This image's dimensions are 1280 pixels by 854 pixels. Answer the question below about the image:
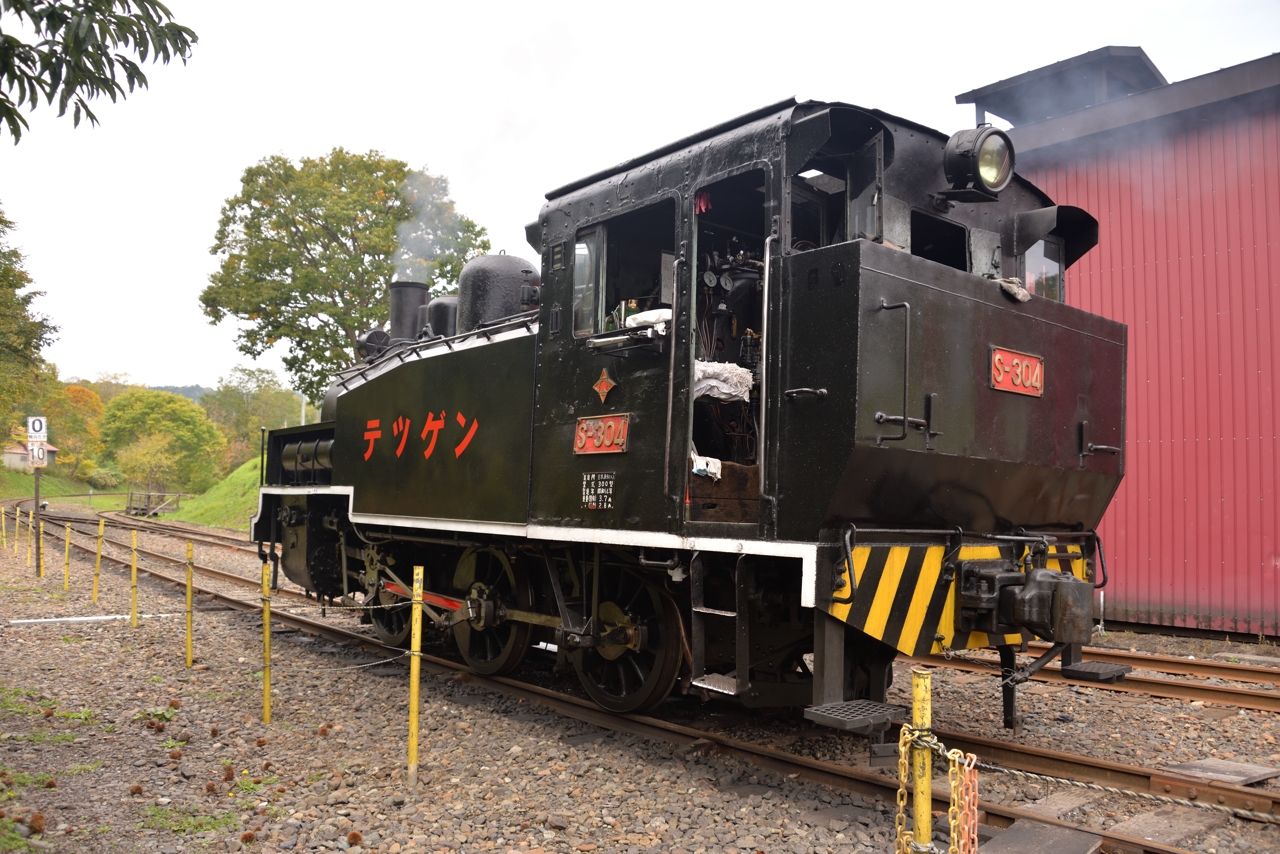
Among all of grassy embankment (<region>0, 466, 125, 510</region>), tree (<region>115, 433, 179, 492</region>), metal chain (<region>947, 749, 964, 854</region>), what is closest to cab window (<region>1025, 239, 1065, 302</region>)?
metal chain (<region>947, 749, 964, 854</region>)

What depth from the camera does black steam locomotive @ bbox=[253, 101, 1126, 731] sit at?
425 centimetres

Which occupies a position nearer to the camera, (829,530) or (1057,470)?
(829,530)

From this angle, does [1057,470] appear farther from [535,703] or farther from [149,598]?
[149,598]

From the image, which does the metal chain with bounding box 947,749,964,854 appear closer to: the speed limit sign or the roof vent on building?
the roof vent on building

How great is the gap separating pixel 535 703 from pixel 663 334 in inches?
121

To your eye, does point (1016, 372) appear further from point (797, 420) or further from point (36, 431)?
point (36, 431)

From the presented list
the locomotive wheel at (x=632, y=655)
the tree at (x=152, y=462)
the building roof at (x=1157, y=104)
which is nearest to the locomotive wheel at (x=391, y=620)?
the locomotive wheel at (x=632, y=655)

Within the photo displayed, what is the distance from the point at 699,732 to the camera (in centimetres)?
537

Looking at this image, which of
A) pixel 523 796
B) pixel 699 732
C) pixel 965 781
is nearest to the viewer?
pixel 965 781

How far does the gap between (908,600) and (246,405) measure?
240 ft

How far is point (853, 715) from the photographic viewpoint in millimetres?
3977

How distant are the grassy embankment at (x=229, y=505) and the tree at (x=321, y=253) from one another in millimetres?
11511

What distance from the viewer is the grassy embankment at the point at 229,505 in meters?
32.9

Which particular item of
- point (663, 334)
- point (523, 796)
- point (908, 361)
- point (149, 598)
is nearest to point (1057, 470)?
point (908, 361)
